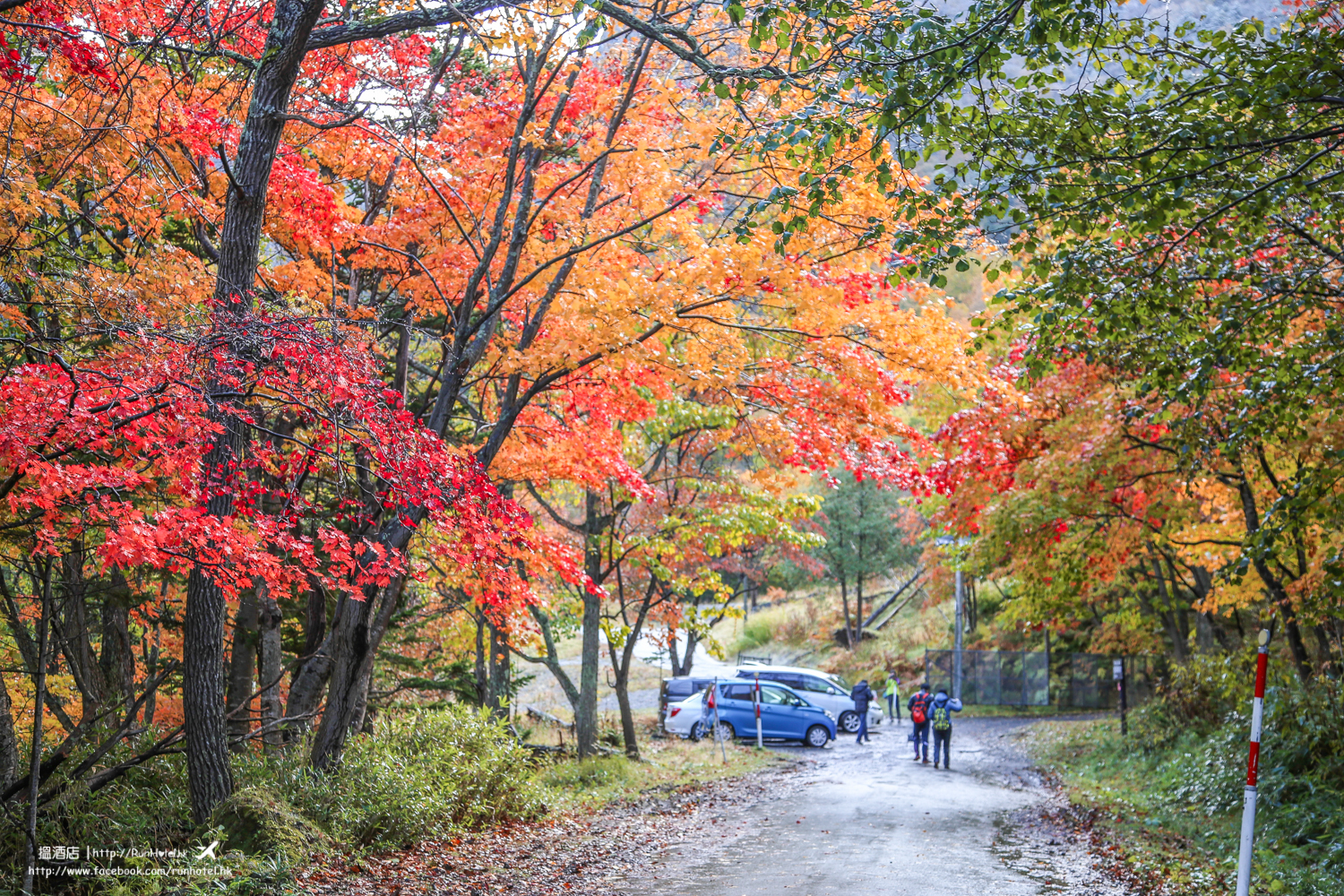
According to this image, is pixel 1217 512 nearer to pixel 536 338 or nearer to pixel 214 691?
pixel 536 338

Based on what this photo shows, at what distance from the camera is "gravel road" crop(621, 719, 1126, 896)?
26.9 feet

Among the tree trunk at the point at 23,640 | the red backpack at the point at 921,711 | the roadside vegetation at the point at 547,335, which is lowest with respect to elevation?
the red backpack at the point at 921,711

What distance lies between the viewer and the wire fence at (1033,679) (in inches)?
1224

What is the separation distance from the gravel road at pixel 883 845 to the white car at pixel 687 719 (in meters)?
6.44

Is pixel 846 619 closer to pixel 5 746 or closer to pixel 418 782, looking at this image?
pixel 418 782

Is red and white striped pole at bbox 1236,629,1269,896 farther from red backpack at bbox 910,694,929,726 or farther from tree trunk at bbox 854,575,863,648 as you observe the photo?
tree trunk at bbox 854,575,863,648

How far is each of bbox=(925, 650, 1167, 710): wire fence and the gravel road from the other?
50.1ft

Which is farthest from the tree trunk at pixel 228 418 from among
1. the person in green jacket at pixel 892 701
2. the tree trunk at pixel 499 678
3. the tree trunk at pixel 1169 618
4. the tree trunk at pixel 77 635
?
the person in green jacket at pixel 892 701

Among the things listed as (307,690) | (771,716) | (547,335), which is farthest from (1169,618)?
(307,690)

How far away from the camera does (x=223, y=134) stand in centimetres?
854

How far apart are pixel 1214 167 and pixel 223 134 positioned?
766cm

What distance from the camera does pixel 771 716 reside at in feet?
76.5

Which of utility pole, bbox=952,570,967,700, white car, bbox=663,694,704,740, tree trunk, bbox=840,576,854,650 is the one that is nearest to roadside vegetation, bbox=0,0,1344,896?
white car, bbox=663,694,704,740

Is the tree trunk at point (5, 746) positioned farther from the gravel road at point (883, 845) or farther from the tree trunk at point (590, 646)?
the tree trunk at point (590, 646)
